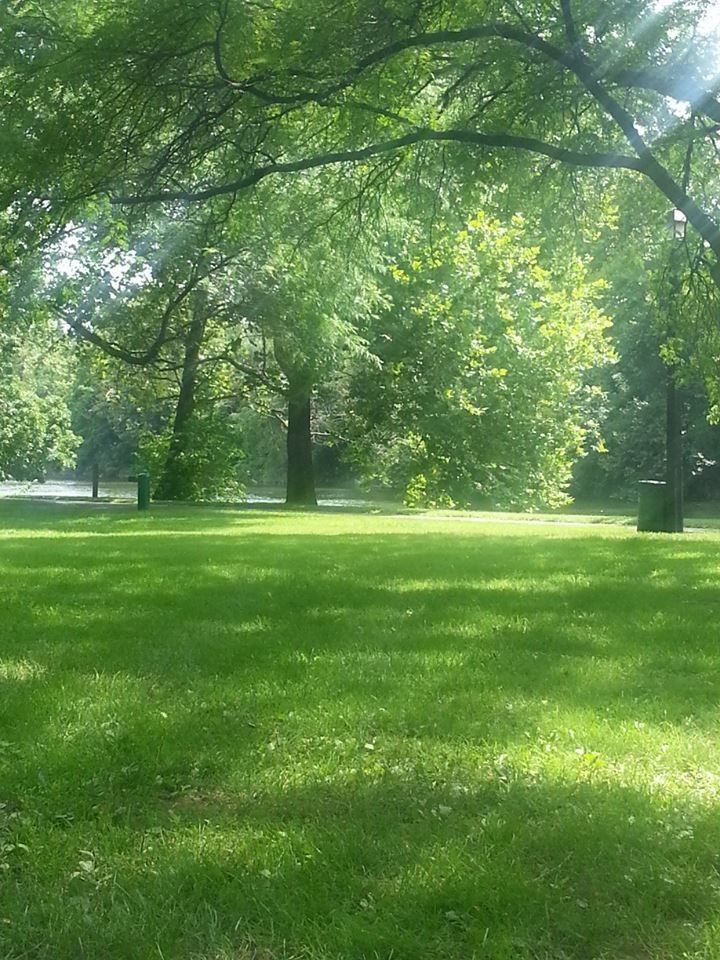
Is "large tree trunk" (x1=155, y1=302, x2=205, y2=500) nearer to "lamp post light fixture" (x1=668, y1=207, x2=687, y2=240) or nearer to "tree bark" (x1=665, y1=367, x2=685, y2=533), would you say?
"tree bark" (x1=665, y1=367, x2=685, y2=533)

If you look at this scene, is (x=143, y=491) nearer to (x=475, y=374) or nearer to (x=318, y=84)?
(x=475, y=374)

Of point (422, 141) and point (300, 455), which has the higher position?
point (422, 141)

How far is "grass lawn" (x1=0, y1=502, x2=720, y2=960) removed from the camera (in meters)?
2.88

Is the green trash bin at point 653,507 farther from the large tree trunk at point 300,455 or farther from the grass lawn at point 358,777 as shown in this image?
the large tree trunk at point 300,455

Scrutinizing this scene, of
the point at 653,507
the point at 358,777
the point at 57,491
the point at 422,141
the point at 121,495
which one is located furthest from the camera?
the point at 57,491

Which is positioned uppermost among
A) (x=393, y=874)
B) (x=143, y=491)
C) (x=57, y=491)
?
(x=143, y=491)

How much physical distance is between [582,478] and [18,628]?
4586 cm

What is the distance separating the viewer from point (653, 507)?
62.5ft

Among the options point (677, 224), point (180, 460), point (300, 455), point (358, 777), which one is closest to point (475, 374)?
point (300, 455)

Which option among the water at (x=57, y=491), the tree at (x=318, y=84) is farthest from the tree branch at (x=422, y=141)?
the water at (x=57, y=491)

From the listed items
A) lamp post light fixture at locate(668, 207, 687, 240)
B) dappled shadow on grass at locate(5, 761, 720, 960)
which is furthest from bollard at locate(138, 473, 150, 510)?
dappled shadow on grass at locate(5, 761, 720, 960)

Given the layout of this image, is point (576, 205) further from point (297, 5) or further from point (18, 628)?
point (18, 628)

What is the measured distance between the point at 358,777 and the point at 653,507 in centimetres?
1595

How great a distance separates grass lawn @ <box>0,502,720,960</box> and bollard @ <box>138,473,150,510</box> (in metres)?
14.0
